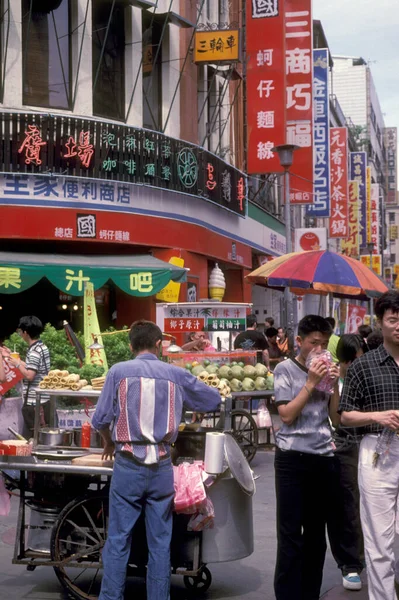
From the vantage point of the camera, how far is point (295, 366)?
5.97 meters

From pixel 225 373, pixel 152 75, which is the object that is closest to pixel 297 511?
pixel 225 373

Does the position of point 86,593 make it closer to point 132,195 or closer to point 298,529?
point 298,529

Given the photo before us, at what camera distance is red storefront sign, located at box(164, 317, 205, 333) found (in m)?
13.8

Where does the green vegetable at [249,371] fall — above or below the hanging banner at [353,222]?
below

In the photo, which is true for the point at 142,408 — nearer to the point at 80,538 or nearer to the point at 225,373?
the point at 80,538

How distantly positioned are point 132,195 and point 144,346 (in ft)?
46.8

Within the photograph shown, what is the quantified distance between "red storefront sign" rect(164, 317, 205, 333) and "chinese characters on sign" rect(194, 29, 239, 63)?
942 cm

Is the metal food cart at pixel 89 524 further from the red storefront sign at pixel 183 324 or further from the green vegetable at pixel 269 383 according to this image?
the red storefront sign at pixel 183 324

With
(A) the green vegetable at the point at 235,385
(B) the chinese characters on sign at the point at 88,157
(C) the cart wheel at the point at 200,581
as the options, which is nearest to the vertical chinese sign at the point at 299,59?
(B) the chinese characters on sign at the point at 88,157

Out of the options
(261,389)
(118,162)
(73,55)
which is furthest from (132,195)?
(261,389)

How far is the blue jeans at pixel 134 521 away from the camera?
5.64 meters

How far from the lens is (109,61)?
20.4 meters

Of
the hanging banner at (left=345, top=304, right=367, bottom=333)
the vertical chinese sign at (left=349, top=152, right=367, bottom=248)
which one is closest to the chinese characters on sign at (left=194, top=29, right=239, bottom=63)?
the hanging banner at (left=345, top=304, right=367, bottom=333)

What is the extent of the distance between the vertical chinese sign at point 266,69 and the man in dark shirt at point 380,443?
18634 mm
